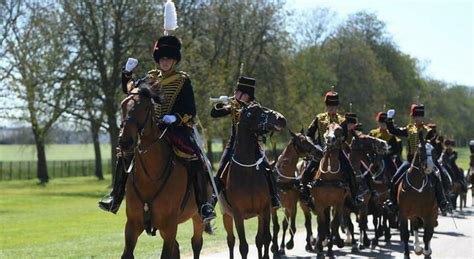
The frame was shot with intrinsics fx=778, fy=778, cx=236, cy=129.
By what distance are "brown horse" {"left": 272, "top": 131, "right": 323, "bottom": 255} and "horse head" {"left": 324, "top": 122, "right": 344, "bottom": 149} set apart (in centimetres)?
69

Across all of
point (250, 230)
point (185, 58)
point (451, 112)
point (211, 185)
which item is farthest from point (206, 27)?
point (451, 112)

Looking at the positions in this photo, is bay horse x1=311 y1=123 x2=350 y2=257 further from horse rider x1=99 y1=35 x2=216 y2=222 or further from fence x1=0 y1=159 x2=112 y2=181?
fence x1=0 y1=159 x2=112 y2=181

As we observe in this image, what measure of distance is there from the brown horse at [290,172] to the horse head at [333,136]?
2.28ft

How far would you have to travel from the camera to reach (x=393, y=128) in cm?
1600

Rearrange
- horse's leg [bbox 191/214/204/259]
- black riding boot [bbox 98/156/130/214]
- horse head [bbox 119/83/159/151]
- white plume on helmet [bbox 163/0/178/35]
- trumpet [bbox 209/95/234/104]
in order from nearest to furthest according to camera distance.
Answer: horse head [bbox 119/83/159/151] → black riding boot [bbox 98/156/130/214] → white plume on helmet [bbox 163/0/178/35] → horse's leg [bbox 191/214/204/259] → trumpet [bbox 209/95/234/104]

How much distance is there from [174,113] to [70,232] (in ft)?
42.0

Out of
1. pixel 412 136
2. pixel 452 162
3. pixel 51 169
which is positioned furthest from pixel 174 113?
pixel 51 169

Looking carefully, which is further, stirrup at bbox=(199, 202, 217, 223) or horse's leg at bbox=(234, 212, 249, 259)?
horse's leg at bbox=(234, 212, 249, 259)

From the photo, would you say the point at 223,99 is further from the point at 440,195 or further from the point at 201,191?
the point at 440,195

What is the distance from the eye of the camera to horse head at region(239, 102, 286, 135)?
12.4 m

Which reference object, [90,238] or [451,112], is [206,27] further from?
[451,112]

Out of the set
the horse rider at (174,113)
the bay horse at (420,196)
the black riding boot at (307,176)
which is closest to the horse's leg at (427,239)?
the bay horse at (420,196)

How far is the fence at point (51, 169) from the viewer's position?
201 feet

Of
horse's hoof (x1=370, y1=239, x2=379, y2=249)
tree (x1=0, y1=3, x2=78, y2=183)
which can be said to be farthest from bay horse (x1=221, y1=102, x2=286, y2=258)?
tree (x1=0, y1=3, x2=78, y2=183)
